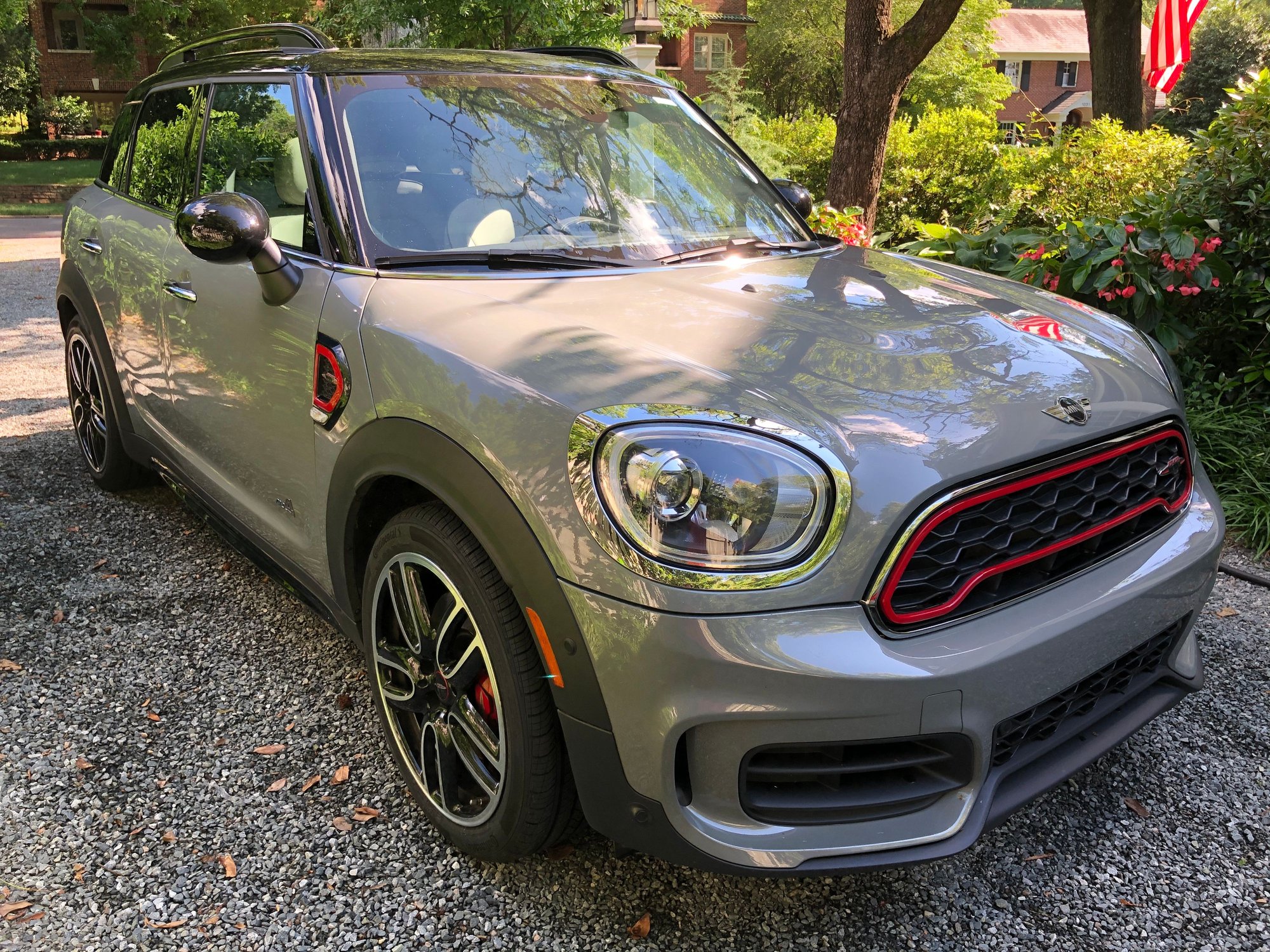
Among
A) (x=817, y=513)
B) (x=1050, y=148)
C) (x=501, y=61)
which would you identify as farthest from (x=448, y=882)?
(x=1050, y=148)

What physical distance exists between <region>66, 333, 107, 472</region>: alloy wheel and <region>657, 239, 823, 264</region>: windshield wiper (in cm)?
268

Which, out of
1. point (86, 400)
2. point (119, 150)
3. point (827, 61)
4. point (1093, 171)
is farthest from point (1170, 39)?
point (827, 61)

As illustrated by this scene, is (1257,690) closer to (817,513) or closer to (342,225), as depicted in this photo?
(817,513)

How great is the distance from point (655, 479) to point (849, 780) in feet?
2.10

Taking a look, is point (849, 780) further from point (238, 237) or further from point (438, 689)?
point (238, 237)

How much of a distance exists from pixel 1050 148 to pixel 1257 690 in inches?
259

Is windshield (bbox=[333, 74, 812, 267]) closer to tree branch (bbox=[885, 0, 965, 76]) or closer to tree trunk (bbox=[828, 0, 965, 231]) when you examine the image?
tree trunk (bbox=[828, 0, 965, 231])

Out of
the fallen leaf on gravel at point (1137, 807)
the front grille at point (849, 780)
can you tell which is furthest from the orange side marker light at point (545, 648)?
the fallen leaf on gravel at point (1137, 807)

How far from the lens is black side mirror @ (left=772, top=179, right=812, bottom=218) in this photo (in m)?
3.52

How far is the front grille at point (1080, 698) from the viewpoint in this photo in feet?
6.01

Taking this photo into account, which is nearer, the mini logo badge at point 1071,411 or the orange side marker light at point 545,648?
the orange side marker light at point 545,648

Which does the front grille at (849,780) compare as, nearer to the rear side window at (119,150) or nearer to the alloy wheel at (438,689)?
the alloy wheel at (438,689)

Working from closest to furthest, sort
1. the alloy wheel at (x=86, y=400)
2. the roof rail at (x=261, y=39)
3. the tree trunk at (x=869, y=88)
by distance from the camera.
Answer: the roof rail at (x=261, y=39)
the alloy wheel at (x=86, y=400)
the tree trunk at (x=869, y=88)

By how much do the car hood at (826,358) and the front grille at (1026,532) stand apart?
2.3 inches
